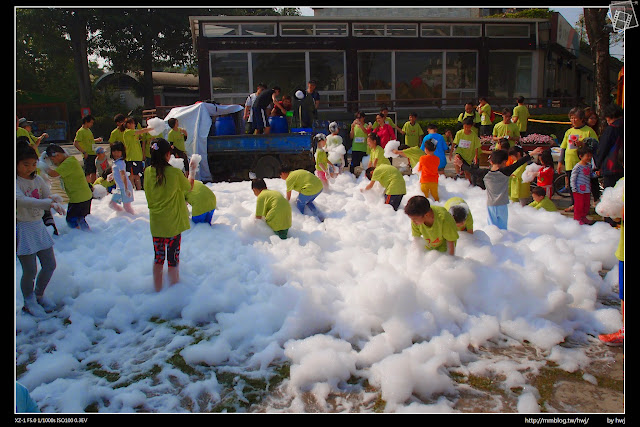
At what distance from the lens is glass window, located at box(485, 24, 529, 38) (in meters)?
21.5

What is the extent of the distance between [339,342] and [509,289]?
1.70m

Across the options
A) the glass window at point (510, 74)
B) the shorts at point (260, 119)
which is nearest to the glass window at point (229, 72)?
the shorts at point (260, 119)

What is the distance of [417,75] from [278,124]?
10.8m

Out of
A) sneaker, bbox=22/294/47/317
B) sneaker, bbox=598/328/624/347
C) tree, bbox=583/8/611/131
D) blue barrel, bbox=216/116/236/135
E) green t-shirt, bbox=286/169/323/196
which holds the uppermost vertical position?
tree, bbox=583/8/611/131

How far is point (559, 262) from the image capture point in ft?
18.0

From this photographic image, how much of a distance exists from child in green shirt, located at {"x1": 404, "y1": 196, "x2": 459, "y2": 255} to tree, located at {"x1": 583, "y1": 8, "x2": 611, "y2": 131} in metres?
8.96

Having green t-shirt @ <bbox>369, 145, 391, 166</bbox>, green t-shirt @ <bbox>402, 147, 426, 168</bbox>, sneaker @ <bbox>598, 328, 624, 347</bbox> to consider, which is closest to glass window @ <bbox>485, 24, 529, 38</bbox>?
green t-shirt @ <bbox>402, 147, 426, 168</bbox>

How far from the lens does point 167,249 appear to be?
5469 mm

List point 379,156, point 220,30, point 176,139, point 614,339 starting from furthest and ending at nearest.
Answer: point 220,30
point 176,139
point 379,156
point 614,339

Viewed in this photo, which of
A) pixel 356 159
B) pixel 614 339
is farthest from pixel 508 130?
pixel 614 339

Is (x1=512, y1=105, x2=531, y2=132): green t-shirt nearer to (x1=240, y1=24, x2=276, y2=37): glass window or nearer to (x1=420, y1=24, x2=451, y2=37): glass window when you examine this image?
(x1=420, y1=24, x2=451, y2=37): glass window

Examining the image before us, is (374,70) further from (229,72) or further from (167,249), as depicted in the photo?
(167,249)

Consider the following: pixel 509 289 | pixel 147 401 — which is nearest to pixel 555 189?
pixel 509 289
